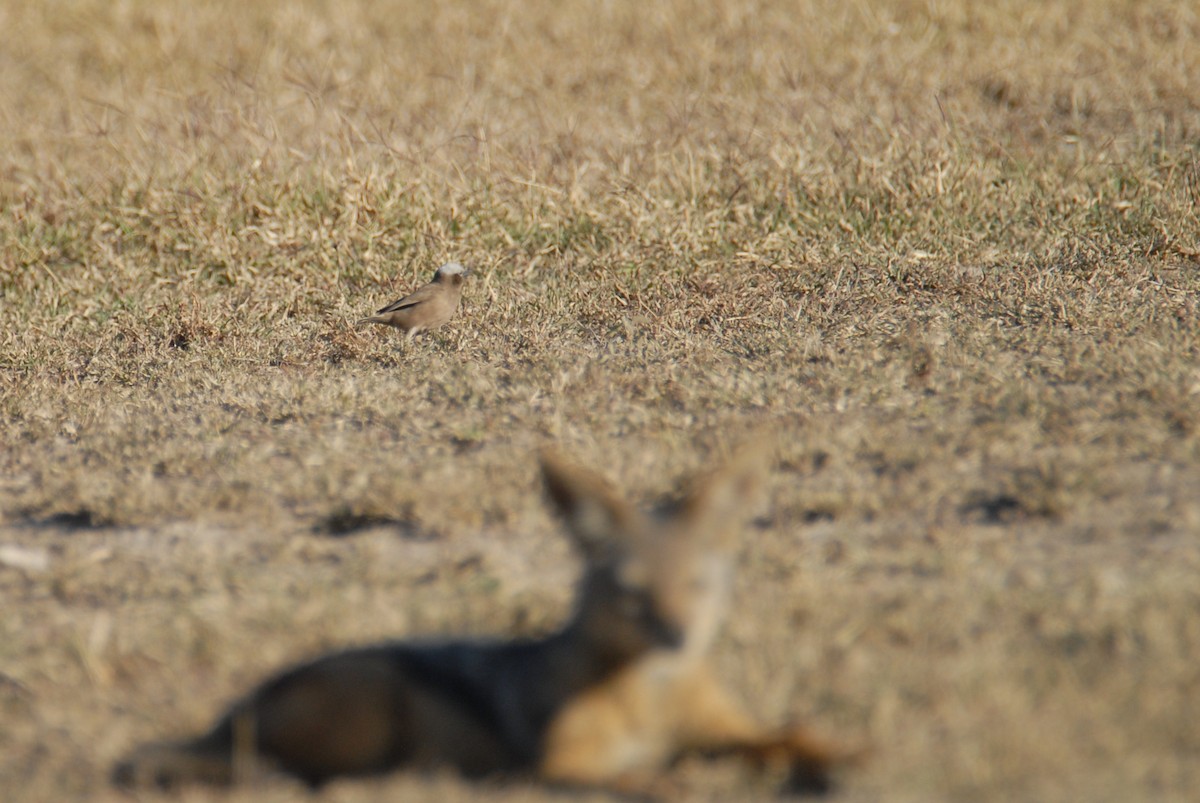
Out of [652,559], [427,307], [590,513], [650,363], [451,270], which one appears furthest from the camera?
[451,270]

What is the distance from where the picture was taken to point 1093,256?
6.90 meters

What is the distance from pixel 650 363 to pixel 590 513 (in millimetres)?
3225

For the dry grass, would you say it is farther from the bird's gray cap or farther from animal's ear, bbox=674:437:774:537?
animal's ear, bbox=674:437:774:537

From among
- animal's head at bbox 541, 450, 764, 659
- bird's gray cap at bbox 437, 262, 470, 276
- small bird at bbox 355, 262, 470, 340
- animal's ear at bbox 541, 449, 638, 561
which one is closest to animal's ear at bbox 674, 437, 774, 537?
animal's head at bbox 541, 450, 764, 659

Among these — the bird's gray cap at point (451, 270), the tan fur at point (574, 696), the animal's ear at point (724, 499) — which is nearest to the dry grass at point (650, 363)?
the tan fur at point (574, 696)

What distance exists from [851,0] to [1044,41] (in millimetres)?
1878

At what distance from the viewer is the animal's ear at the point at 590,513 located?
2891 millimetres

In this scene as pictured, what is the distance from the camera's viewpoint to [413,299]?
6605 mm

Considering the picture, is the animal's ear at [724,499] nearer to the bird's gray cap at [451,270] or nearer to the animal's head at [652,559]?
the animal's head at [652,559]

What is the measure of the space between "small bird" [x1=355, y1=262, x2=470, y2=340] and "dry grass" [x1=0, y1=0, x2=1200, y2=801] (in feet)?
0.54

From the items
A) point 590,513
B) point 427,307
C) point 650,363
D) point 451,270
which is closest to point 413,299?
point 427,307

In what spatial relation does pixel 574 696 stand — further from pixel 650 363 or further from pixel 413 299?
pixel 413 299

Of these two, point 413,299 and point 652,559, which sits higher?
point 652,559

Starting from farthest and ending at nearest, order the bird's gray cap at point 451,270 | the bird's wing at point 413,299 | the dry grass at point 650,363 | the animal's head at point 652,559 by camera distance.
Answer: the bird's gray cap at point 451,270 < the bird's wing at point 413,299 < the dry grass at point 650,363 < the animal's head at point 652,559
